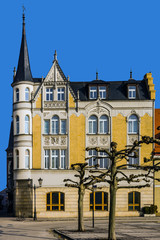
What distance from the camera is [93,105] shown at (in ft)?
155

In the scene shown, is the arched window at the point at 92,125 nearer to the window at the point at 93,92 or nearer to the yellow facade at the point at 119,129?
the yellow facade at the point at 119,129

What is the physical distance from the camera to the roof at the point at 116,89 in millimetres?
47897

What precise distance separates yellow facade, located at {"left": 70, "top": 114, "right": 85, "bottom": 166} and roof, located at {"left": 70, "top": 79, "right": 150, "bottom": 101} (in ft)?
8.52

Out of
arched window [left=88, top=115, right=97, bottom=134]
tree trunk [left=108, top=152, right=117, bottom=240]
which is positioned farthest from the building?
tree trunk [left=108, top=152, right=117, bottom=240]

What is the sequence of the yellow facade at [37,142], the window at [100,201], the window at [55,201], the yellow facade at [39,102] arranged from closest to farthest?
the window at [55,201]
the window at [100,201]
the yellow facade at [37,142]
the yellow facade at [39,102]

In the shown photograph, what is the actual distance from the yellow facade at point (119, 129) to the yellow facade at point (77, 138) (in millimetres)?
3481

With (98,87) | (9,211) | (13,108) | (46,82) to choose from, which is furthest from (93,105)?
(9,211)

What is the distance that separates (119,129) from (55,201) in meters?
10.7

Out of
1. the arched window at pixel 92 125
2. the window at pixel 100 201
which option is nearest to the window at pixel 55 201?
the window at pixel 100 201

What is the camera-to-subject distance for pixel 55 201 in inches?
1806

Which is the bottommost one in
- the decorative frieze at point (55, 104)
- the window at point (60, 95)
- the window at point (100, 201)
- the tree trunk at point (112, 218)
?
the window at point (100, 201)

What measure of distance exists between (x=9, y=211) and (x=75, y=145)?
1524 cm

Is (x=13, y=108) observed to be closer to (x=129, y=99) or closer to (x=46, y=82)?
(x=46, y=82)

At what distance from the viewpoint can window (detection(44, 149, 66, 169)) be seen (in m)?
46.5
